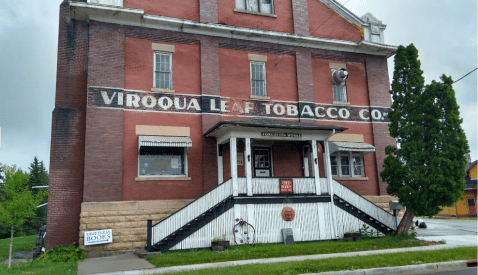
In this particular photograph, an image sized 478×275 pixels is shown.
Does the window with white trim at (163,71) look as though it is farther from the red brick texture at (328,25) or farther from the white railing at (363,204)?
the white railing at (363,204)

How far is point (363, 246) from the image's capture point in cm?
1512

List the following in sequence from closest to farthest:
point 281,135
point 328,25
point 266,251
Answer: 1. point 266,251
2. point 281,135
3. point 328,25

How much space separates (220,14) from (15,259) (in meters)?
Result: 14.5

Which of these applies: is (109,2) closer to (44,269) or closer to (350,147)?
(44,269)

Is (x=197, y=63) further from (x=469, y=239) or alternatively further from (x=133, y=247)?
(x=469, y=239)

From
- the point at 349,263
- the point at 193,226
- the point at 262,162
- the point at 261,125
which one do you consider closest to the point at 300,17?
the point at 261,125

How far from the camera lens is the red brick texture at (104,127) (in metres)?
16.3

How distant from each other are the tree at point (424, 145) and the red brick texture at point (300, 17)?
18.5 feet

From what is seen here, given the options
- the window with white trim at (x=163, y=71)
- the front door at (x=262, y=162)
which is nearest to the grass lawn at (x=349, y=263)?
the front door at (x=262, y=162)

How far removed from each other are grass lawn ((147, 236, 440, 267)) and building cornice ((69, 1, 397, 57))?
10219 mm

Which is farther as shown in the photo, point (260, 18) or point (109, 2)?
point (260, 18)

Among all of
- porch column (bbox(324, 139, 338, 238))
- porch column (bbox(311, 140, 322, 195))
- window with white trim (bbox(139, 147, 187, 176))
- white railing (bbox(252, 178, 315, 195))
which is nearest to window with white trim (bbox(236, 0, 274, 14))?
porch column (bbox(311, 140, 322, 195))

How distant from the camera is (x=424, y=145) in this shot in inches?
650

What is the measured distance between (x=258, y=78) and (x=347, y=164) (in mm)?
6436
